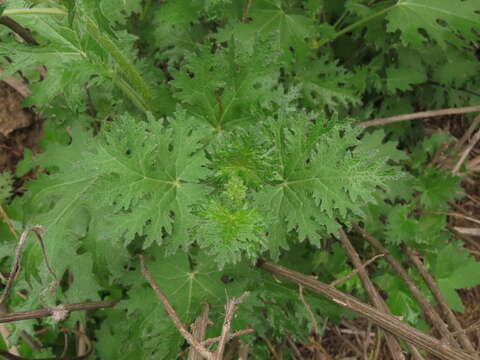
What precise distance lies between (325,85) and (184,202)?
1567mm

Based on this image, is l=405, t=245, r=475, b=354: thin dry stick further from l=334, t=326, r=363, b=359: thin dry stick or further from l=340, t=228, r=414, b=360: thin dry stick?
l=334, t=326, r=363, b=359: thin dry stick

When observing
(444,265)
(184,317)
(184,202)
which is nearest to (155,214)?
(184,202)

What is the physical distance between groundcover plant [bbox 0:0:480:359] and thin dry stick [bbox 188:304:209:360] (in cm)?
9

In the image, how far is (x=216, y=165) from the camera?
2.00 m

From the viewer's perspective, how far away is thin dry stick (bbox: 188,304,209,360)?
1.80 m

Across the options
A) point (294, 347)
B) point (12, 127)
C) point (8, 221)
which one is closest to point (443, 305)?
point (294, 347)

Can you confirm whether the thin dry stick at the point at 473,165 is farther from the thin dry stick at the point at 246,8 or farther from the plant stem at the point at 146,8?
the plant stem at the point at 146,8

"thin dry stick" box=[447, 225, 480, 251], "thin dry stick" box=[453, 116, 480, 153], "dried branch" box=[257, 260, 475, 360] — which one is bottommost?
"thin dry stick" box=[447, 225, 480, 251]

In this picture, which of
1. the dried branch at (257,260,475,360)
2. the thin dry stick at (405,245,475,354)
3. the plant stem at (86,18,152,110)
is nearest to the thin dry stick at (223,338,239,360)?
the dried branch at (257,260,475,360)

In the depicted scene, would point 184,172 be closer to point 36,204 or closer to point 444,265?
point 36,204

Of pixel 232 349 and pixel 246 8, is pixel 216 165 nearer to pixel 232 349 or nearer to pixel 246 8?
pixel 232 349

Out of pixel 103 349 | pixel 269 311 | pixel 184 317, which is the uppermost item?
pixel 184 317

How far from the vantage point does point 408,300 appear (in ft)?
9.86

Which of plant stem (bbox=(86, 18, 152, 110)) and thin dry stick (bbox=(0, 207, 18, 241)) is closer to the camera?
plant stem (bbox=(86, 18, 152, 110))
